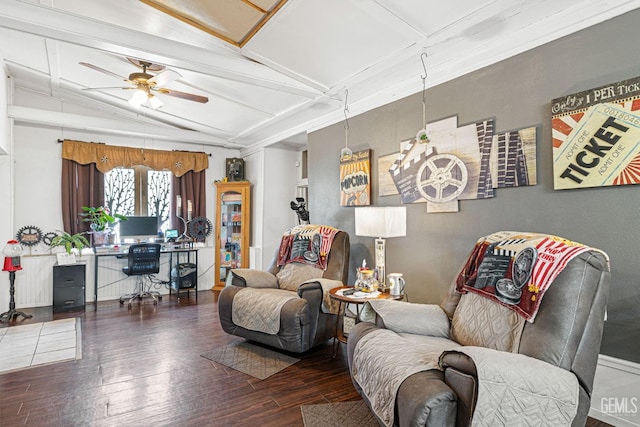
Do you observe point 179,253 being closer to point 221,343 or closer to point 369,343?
point 221,343

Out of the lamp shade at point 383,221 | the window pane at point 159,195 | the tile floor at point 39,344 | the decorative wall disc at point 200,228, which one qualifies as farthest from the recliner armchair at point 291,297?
the window pane at point 159,195

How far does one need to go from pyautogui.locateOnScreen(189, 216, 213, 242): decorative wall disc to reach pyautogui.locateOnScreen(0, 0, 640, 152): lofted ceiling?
2.26 meters

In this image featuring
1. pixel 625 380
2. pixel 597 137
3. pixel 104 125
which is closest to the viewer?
pixel 625 380

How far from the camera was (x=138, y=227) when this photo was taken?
530 cm

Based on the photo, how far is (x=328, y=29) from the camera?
263 cm

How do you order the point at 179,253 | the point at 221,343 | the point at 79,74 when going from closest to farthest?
the point at 221,343
the point at 79,74
the point at 179,253

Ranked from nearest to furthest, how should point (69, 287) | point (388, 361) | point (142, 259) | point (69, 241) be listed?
point (388, 361) → point (69, 287) → point (69, 241) → point (142, 259)

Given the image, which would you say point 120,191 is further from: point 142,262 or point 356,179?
point 356,179

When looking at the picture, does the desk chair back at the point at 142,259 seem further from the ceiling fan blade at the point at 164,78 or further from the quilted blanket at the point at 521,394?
the quilted blanket at the point at 521,394

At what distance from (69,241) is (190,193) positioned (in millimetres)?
1852

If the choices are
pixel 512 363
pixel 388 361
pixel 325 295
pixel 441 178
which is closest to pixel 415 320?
pixel 388 361

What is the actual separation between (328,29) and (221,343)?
9.56ft

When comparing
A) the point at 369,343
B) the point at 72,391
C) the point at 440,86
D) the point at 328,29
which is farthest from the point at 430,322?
the point at 72,391

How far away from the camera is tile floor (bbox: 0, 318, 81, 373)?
2983 mm
